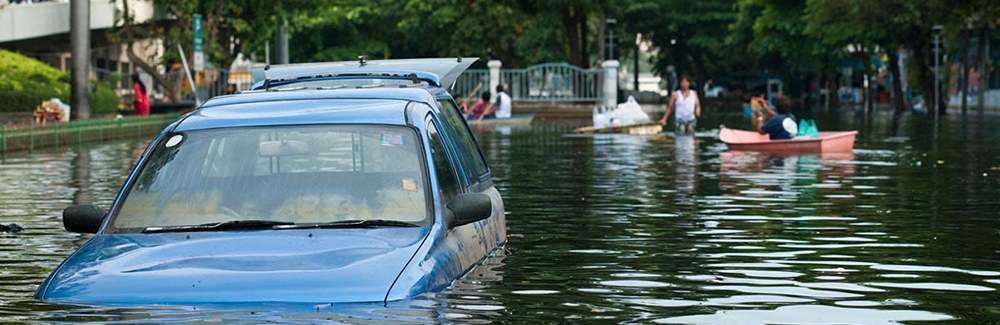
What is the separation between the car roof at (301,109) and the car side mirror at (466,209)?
1.99ft

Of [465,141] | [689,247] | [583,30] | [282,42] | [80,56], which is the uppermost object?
[583,30]

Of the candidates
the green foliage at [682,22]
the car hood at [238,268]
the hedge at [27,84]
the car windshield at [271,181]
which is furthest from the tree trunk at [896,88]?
the car hood at [238,268]

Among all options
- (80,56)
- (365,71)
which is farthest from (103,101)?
(365,71)

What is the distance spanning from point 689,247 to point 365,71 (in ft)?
9.29

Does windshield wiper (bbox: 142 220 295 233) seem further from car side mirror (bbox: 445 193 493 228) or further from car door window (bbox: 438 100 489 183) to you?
car door window (bbox: 438 100 489 183)

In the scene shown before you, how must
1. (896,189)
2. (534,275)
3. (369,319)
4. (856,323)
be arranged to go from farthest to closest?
(896,189) → (534,275) → (856,323) → (369,319)

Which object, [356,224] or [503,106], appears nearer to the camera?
[356,224]

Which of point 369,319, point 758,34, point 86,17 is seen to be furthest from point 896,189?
point 758,34

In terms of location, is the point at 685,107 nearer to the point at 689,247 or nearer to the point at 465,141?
the point at 689,247

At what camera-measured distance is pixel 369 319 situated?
272 inches

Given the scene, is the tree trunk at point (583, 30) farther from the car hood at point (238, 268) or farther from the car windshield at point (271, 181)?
the car hood at point (238, 268)

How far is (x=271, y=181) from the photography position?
842cm

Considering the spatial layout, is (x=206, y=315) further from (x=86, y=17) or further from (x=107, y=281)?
(x=86, y=17)

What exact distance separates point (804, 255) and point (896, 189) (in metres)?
7.80
